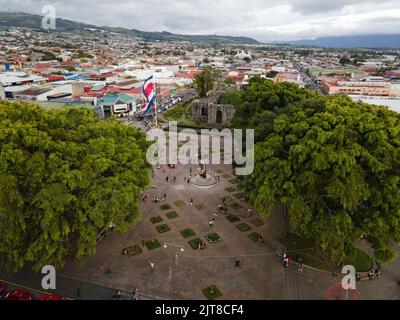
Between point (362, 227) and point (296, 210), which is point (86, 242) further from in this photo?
point (362, 227)

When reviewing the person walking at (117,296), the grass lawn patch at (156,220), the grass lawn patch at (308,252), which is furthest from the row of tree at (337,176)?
the person walking at (117,296)

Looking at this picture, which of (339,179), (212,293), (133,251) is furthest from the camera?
(133,251)

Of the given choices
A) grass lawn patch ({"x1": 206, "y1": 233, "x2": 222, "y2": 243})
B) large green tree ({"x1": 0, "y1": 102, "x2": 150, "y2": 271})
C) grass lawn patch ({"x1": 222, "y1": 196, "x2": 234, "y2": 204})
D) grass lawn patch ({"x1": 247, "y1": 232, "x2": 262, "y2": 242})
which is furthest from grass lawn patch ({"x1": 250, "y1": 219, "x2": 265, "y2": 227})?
large green tree ({"x1": 0, "y1": 102, "x2": 150, "y2": 271})

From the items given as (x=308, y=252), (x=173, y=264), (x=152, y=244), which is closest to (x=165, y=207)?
(x=152, y=244)

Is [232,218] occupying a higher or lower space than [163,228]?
higher

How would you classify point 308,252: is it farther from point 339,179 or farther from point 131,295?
point 131,295

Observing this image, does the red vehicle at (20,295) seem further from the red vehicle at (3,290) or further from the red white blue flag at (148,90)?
the red white blue flag at (148,90)

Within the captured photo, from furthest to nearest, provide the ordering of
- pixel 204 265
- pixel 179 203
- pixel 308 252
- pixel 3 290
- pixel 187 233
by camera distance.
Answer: pixel 179 203, pixel 187 233, pixel 308 252, pixel 204 265, pixel 3 290
